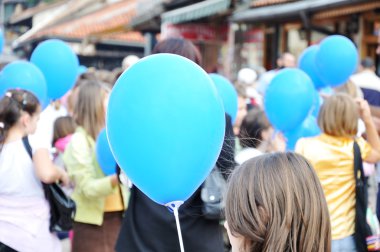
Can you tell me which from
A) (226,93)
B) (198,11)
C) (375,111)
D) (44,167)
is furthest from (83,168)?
(198,11)

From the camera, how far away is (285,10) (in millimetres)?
9047

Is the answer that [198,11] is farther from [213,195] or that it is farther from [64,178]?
[213,195]

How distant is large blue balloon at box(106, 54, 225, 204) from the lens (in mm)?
2123

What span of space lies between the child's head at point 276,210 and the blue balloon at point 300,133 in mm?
2500

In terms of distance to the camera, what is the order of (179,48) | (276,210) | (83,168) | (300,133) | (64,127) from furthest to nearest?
(64,127)
(300,133)
(83,168)
(179,48)
(276,210)

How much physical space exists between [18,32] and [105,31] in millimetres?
16469

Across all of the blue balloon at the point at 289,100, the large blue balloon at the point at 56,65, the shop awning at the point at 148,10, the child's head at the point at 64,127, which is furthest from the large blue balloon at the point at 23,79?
the shop awning at the point at 148,10

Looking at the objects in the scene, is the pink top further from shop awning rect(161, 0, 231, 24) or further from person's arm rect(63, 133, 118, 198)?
shop awning rect(161, 0, 231, 24)

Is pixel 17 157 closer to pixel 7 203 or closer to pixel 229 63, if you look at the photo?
pixel 7 203

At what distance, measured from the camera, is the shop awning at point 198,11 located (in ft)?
35.1

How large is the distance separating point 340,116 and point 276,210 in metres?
1.89

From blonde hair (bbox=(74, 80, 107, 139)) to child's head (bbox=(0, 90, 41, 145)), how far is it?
50cm

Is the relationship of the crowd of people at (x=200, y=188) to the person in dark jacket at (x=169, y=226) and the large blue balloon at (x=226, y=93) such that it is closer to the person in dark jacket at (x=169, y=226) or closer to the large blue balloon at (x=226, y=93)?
the person in dark jacket at (x=169, y=226)

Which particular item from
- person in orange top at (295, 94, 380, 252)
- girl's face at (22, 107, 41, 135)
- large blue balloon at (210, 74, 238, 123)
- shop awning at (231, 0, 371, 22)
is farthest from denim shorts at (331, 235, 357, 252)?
shop awning at (231, 0, 371, 22)
